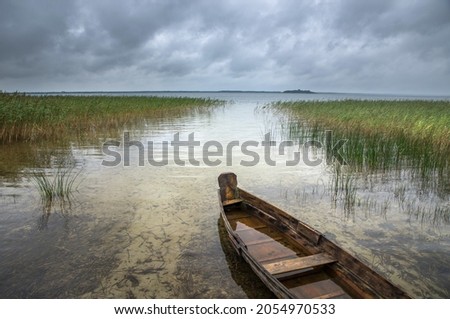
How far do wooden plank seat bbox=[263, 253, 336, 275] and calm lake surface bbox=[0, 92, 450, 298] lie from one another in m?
0.39

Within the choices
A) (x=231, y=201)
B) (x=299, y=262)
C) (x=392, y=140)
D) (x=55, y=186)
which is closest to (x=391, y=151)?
(x=392, y=140)

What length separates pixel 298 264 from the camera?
4.30m

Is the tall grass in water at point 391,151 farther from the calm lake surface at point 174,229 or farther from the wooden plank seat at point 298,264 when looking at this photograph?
the wooden plank seat at point 298,264

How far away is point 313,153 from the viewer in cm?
1298

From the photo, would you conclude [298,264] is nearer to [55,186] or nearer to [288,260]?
[288,260]

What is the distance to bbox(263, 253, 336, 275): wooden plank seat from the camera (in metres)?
4.19

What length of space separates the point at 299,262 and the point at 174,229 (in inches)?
113

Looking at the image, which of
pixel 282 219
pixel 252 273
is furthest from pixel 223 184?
pixel 252 273

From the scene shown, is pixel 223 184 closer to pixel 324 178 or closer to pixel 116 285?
pixel 116 285

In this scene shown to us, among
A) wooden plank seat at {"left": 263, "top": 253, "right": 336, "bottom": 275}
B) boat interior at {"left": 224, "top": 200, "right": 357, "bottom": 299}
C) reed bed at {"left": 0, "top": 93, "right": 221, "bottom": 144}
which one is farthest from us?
reed bed at {"left": 0, "top": 93, "right": 221, "bottom": 144}

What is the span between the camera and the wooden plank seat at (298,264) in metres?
4.19

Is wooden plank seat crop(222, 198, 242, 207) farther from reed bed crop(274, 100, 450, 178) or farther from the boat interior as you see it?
reed bed crop(274, 100, 450, 178)

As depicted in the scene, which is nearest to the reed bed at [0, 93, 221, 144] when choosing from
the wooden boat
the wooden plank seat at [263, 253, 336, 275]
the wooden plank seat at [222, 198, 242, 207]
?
the wooden plank seat at [222, 198, 242, 207]
